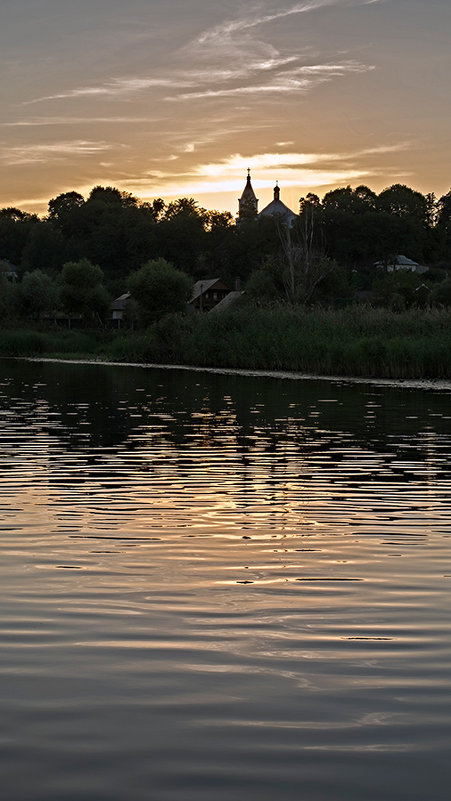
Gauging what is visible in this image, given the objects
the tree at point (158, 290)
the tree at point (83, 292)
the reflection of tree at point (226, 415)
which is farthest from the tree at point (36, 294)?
the reflection of tree at point (226, 415)

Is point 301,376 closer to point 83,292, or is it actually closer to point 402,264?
point 83,292

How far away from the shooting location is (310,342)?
50812mm

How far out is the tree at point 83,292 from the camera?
12356 centimetres

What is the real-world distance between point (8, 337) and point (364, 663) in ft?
264

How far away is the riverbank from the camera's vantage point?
45.8m

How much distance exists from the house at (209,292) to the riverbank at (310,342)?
77.3 metres

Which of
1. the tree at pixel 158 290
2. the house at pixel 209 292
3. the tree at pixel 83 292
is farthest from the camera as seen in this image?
the house at pixel 209 292

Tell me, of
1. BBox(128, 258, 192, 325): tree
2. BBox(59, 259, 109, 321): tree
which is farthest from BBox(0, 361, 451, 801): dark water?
BBox(59, 259, 109, 321): tree

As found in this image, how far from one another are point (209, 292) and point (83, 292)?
29.6 m

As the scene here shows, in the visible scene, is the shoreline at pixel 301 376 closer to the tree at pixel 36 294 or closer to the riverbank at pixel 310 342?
the riverbank at pixel 310 342

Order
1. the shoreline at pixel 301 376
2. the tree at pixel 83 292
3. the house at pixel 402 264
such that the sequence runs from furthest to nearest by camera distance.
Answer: the house at pixel 402 264 → the tree at pixel 83 292 → the shoreline at pixel 301 376

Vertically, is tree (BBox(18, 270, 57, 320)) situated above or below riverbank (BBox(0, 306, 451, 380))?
above

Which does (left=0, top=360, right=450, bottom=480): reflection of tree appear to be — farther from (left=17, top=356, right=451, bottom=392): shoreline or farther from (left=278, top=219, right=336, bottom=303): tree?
(left=278, top=219, right=336, bottom=303): tree

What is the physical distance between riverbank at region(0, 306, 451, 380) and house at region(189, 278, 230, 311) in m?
77.3
